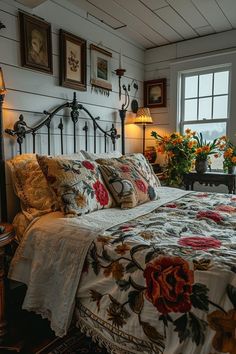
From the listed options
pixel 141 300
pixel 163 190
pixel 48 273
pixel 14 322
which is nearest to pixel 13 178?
pixel 48 273

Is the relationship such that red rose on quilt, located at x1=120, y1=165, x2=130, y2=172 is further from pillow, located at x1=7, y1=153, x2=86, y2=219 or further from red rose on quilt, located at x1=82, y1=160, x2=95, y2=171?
pillow, located at x1=7, y1=153, x2=86, y2=219

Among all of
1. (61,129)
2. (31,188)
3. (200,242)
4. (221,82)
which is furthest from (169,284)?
(221,82)

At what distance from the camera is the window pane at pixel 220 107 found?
3.21m

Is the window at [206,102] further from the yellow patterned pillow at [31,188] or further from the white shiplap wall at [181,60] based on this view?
the yellow patterned pillow at [31,188]

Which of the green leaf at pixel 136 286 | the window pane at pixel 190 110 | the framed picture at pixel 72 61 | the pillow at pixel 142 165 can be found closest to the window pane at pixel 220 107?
the window pane at pixel 190 110

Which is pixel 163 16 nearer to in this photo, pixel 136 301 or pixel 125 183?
pixel 125 183

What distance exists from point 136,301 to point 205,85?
2.96 m

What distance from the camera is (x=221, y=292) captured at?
91 cm

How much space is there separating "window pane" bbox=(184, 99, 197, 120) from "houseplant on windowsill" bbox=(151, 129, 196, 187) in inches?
14.6

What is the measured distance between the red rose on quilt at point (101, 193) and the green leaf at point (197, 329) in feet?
3.20

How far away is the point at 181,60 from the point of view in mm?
3314

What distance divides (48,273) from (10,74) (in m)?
1.43

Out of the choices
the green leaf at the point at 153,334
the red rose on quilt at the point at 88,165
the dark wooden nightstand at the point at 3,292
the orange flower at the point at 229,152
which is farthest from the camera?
the orange flower at the point at 229,152

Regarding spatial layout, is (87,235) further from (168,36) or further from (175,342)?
(168,36)
